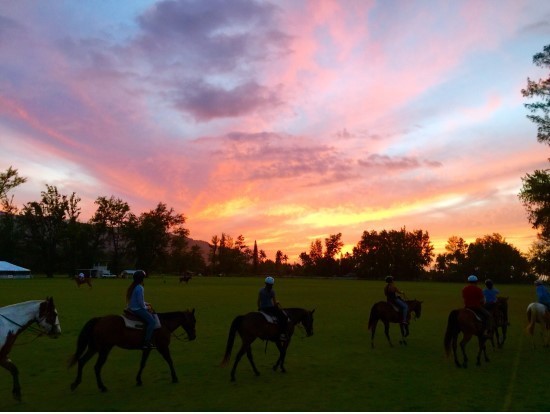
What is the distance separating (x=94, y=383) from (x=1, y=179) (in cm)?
5648

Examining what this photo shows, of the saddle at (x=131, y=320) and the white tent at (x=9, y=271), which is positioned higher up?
the saddle at (x=131, y=320)

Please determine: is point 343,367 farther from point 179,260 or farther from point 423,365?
point 179,260

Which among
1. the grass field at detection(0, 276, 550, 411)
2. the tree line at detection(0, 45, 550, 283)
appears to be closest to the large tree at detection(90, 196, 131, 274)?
the tree line at detection(0, 45, 550, 283)

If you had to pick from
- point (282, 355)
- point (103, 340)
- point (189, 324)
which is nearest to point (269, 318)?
point (282, 355)

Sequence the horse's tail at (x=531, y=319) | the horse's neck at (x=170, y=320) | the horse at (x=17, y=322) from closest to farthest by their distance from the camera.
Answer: the horse at (x=17, y=322) → the horse's neck at (x=170, y=320) → the horse's tail at (x=531, y=319)

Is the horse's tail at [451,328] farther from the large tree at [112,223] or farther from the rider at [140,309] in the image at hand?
the large tree at [112,223]

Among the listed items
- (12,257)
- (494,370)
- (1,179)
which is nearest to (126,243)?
(12,257)

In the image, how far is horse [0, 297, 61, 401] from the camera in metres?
8.84

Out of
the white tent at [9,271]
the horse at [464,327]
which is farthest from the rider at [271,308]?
the white tent at [9,271]

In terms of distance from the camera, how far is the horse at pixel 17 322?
884 cm

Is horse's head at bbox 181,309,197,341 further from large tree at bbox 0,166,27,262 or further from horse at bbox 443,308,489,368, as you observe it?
large tree at bbox 0,166,27,262

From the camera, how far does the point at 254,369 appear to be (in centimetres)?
1108

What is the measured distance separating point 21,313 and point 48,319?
→ 1.91 feet

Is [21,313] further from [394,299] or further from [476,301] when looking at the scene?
[394,299]
